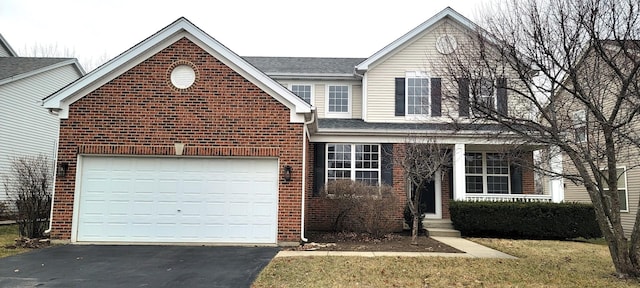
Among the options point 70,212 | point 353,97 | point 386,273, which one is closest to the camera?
point 386,273

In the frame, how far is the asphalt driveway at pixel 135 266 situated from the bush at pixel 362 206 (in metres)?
2.97

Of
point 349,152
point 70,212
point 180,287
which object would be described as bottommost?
point 180,287

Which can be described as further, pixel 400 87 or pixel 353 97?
pixel 353 97

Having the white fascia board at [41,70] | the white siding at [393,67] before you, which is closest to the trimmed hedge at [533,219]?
the white siding at [393,67]

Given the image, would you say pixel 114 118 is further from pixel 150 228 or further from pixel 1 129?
pixel 1 129

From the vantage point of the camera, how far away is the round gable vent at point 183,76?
10503 mm

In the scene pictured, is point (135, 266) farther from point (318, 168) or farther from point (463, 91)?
point (318, 168)

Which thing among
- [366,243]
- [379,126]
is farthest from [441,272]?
[379,126]

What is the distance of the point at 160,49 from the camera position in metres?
10.5

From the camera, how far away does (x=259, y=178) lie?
1041 centimetres

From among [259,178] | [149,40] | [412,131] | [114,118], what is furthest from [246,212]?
[412,131]

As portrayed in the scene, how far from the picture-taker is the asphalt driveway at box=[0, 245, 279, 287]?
6.50m

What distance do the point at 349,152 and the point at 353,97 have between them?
301 centimetres

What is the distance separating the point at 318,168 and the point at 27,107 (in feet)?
40.5
